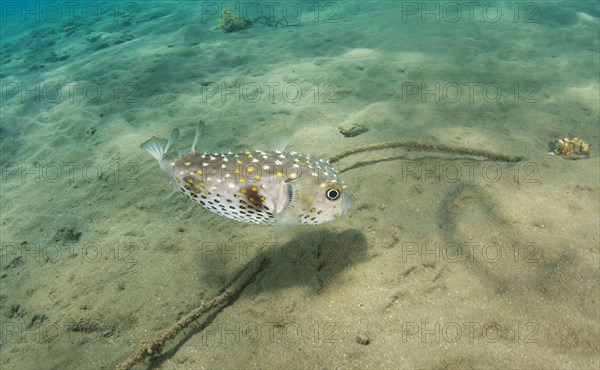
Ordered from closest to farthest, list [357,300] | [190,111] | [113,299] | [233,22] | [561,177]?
[357,300], [113,299], [561,177], [190,111], [233,22]

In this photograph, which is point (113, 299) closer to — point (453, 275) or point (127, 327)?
point (127, 327)

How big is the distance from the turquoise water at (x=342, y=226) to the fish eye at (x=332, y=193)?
53cm

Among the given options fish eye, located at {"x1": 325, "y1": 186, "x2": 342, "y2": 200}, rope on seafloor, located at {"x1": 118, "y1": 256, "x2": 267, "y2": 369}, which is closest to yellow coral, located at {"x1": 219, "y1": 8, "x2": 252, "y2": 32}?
rope on seafloor, located at {"x1": 118, "y1": 256, "x2": 267, "y2": 369}

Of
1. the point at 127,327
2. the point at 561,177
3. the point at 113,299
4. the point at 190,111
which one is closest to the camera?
the point at 127,327

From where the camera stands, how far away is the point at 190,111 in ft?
23.7

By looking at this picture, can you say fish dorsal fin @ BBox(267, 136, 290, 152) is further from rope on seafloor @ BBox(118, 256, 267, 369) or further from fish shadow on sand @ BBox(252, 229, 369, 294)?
rope on seafloor @ BBox(118, 256, 267, 369)

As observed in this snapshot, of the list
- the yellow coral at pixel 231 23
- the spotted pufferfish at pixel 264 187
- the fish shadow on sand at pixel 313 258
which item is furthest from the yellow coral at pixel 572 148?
the yellow coral at pixel 231 23

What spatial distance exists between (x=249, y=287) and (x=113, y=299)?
4.84ft

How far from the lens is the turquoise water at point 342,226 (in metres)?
2.99

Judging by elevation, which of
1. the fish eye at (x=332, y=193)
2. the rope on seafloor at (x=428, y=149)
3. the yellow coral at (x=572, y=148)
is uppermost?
the fish eye at (x=332, y=193)

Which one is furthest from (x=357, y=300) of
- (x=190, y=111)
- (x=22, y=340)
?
(x=190, y=111)

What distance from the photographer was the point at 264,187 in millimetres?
2945

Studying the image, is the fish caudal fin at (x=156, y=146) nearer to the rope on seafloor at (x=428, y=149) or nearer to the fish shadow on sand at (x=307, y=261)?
the fish shadow on sand at (x=307, y=261)

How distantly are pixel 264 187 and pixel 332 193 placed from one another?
572mm
